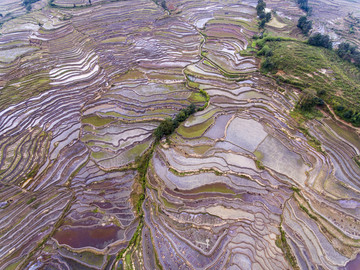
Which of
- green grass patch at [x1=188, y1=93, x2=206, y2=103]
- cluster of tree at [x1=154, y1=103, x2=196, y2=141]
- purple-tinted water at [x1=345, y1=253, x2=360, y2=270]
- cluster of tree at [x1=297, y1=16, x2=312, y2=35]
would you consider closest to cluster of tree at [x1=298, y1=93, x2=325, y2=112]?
green grass patch at [x1=188, y1=93, x2=206, y2=103]

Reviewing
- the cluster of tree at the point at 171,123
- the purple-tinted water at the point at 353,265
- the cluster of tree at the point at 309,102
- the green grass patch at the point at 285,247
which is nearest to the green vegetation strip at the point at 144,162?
the cluster of tree at the point at 171,123

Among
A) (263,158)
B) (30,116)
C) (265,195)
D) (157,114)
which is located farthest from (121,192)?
(30,116)

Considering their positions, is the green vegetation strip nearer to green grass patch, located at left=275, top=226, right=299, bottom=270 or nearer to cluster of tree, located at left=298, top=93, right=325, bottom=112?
green grass patch, located at left=275, top=226, right=299, bottom=270

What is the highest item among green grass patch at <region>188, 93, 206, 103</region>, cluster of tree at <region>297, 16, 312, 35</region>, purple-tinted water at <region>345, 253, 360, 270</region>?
cluster of tree at <region>297, 16, 312, 35</region>

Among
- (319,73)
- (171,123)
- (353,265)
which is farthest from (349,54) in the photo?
(171,123)

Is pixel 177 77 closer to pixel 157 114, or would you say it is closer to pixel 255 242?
pixel 157 114

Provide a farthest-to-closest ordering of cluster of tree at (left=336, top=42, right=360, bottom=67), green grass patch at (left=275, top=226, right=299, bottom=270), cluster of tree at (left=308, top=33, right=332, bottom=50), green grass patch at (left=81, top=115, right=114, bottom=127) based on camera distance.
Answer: cluster of tree at (left=308, top=33, right=332, bottom=50) → cluster of tree at (left=336, top=42, right=360, bottom=67) → green grass patch at (left=81, top=115, right=114, bottom=127) → green grass patch at (left=275, top=226, right=299, bottom=270)
